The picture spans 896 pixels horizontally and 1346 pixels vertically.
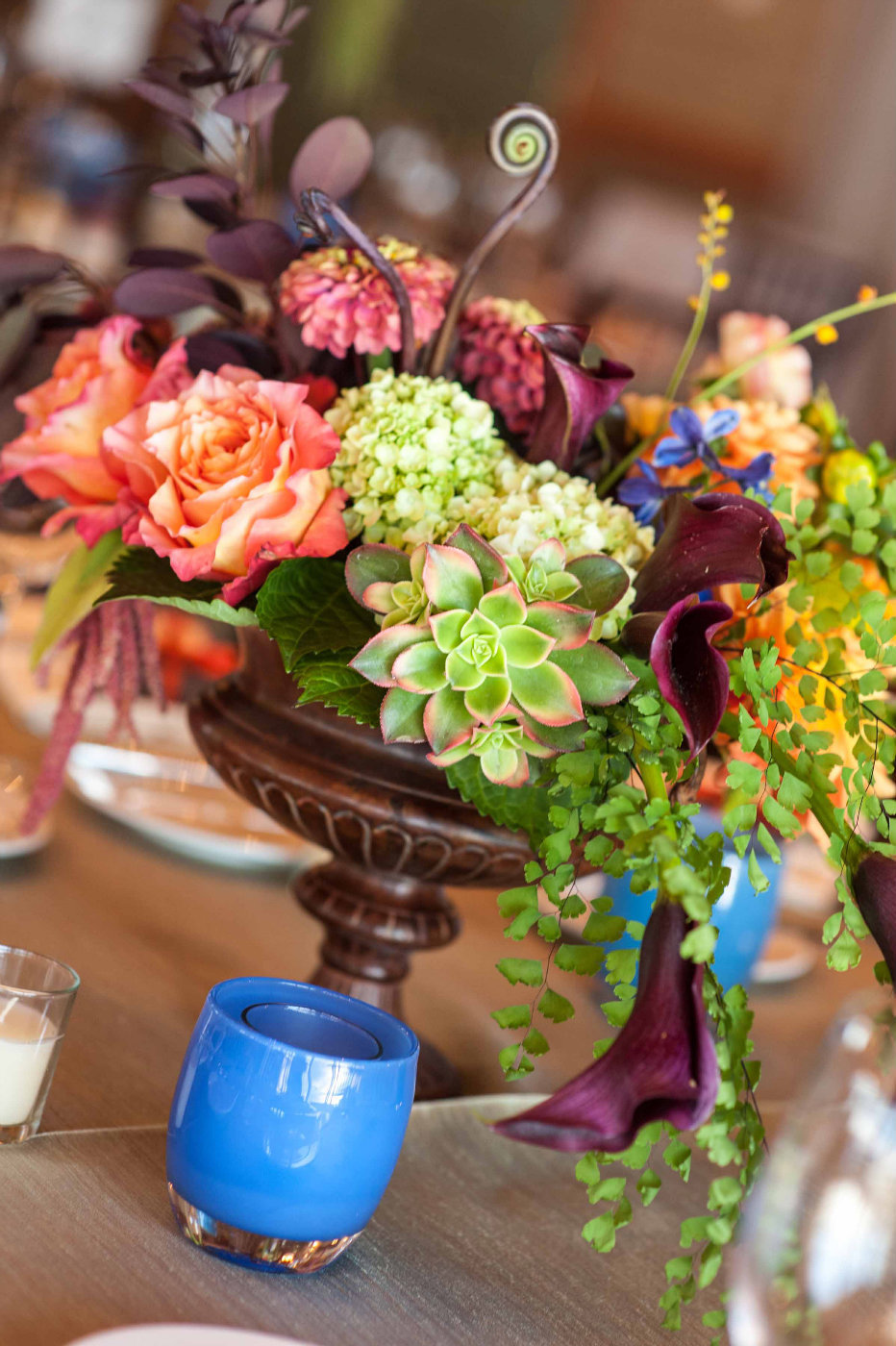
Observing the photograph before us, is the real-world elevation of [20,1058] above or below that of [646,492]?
below

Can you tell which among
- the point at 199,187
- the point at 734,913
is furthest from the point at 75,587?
the point at 734,913

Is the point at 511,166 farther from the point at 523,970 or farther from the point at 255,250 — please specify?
the point at 523,970

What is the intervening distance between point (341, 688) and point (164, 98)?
0.30 meters

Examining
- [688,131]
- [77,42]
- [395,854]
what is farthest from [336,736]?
[688,131]

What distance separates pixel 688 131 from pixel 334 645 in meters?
4.01

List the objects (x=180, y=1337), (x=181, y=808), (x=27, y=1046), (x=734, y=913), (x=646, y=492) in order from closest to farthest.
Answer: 1. (x=180, y=1337)
2. (x=27, y=1046)
3. (x=646, y=492)
4. (x=734, y=913)
5. (x=181, y=808)

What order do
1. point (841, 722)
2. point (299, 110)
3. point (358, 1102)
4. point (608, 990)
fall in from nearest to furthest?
point (358, 1102) < point (841, 722) < point (608, 990) < point (299, 110)

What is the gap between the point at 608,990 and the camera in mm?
810

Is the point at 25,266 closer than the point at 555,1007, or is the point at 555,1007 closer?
the point at 555,1007

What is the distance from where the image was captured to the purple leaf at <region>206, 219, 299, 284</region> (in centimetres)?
59

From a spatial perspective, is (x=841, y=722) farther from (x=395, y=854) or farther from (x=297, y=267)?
(x=297, y=267)

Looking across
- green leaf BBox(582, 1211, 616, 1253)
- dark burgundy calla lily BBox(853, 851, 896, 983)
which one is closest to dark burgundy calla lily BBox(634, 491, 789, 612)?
dark burgundy calla lily BBox(853, 851, 896, 983)

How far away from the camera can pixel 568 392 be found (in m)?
0.55

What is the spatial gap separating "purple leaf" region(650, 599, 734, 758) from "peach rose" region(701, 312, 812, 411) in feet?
0.82
